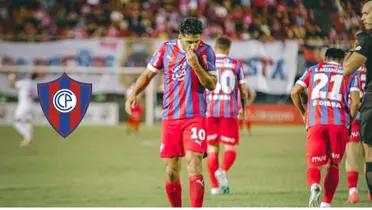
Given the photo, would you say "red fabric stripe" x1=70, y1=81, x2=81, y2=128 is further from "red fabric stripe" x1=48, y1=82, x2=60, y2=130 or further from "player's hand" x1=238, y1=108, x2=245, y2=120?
"player's hand" x1=238, y1=108, x2=245, y2=120

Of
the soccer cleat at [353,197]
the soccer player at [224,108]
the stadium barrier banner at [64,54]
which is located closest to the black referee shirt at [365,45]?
the soccer cleat at [353,197]

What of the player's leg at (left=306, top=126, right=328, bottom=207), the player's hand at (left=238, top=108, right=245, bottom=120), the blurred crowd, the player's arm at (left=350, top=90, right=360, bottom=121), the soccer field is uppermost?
the blurred crowd

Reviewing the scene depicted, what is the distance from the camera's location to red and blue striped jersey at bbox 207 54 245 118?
10555 mm

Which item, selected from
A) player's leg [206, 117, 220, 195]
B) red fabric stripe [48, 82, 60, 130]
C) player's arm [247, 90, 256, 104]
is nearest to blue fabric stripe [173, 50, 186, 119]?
red fabric stripe [48, 82, 60, 130]

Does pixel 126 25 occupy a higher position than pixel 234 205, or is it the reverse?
pixel 126 25

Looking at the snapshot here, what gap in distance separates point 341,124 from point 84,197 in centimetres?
283

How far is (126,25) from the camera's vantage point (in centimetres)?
2377

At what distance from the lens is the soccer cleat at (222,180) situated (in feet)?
33.5

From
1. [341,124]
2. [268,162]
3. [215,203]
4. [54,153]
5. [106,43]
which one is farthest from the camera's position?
[106,43]

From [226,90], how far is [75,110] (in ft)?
11.6

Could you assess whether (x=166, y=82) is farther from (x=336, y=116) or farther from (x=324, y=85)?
(x=336, y=116)

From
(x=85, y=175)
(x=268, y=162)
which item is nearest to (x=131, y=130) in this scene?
(x=268, y=162)

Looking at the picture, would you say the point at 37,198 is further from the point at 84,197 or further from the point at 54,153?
the point at 54,153

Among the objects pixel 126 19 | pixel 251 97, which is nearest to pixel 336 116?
pixel 251 97
